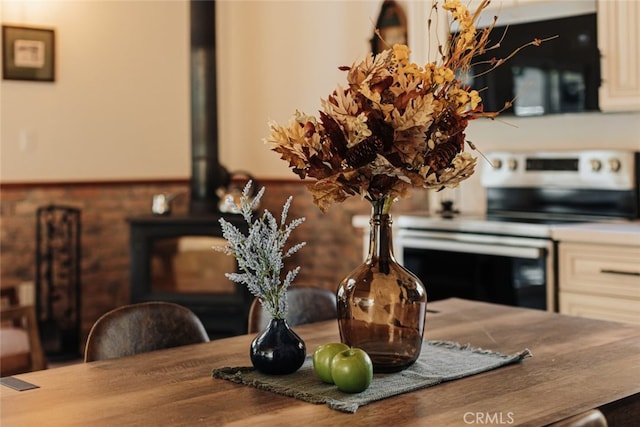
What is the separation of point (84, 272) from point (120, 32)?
1.40m

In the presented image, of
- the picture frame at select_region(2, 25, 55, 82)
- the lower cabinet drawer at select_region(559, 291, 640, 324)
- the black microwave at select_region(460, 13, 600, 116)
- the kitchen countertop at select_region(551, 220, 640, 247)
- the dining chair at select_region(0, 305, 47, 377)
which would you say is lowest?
the dining chair at select_region(0, 305, 47, 377)

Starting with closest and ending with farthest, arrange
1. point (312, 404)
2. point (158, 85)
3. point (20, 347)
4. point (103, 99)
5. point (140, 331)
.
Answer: point (312, 404) → point (140, 331) → point (20, 347) → point (103, 99) → point (158, 85)

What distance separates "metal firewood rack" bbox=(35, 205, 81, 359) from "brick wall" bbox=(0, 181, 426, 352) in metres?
0.09

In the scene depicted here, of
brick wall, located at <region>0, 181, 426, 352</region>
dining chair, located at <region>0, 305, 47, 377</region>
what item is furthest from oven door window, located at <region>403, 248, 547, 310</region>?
dining chair, located at <region>0, 305, 47, 377</region>

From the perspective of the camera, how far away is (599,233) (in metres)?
3.46

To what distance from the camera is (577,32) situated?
3936 mm

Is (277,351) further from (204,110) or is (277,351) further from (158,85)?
(158,85)

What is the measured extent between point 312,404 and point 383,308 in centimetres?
30

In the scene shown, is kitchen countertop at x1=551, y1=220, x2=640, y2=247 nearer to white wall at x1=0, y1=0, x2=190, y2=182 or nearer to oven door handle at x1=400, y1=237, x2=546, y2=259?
oven door handle at x1=400, y1=237, x2=546, y2=259

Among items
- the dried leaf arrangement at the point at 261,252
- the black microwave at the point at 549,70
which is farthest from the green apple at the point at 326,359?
the black microwave at the point at 549,70

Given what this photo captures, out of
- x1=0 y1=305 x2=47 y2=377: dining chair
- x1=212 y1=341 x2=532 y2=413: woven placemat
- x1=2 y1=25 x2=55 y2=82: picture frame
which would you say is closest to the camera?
x1=212 y1=341 x2=532 y2=413: woven placemat

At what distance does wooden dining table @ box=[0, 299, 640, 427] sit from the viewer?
5.18 feet

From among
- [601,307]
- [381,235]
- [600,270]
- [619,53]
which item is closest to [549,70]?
[619,53]

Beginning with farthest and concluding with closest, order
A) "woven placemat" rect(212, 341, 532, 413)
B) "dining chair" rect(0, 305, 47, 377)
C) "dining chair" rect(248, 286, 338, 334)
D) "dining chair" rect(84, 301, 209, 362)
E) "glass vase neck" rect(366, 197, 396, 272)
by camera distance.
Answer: "dining chair" rect(0, 305, 47, 377), "dining chair" rect(248, 286, 338, 334), "dining chair" rect(84, 301, 209, 362), "glass vase neck" rect(366, 197, 396, 272), "woven placemat" rect(212, 341, 532, 413)
